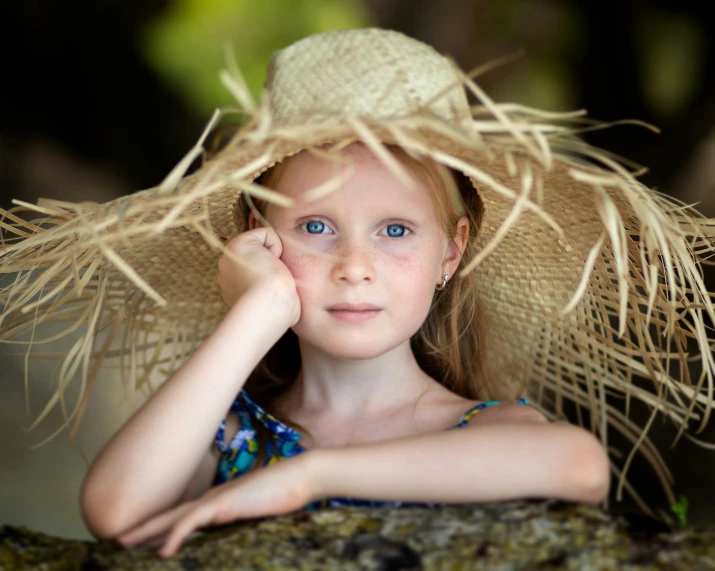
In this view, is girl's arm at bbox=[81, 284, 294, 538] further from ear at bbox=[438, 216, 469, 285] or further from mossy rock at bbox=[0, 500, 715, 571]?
ear at bbox=[438, 216, 469, 285]

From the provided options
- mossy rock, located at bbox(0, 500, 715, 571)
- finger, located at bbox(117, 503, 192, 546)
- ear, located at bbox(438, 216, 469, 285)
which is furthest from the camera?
ear, located at bbox(438, 216, 469, 285)

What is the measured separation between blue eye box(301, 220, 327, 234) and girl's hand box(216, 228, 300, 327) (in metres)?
0.05

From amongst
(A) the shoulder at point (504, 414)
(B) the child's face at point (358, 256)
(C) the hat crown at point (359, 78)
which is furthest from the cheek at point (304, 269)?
(A) the shoulder at point (504, 414)

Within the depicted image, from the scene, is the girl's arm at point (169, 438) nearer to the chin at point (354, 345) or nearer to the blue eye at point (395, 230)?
the chin at point (354, 345)

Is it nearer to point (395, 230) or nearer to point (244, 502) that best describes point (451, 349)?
point (395, 230)

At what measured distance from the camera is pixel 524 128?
1.01 m

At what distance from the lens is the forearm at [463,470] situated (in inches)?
39.9

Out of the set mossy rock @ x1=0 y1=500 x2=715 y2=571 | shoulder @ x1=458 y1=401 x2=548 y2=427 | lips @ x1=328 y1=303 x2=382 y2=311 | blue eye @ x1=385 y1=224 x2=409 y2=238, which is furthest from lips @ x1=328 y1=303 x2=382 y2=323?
mossy rock @ x1=0 y1=500 x2=715 y2=571

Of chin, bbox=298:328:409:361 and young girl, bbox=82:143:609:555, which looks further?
chin, bbox=298:328:409:361

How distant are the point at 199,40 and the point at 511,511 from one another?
2.27 m

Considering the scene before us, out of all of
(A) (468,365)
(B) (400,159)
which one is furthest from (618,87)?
(B) (400,159)

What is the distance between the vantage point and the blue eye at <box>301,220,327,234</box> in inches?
52.0

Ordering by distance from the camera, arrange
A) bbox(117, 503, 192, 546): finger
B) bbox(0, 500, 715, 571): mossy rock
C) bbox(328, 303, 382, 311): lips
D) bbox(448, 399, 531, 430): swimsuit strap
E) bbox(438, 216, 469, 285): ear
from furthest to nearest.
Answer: bbox(438, 216, 469, 285): ear, bbox(448, 399, 531, 430): swimsuit strap, bbox(328, 303, 382, 311): lips, bbox(117, 503, 192, 546): finger, bbox(0, 500, 715, 571): mossy rock

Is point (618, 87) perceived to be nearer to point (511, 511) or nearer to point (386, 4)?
point (386, 4)
